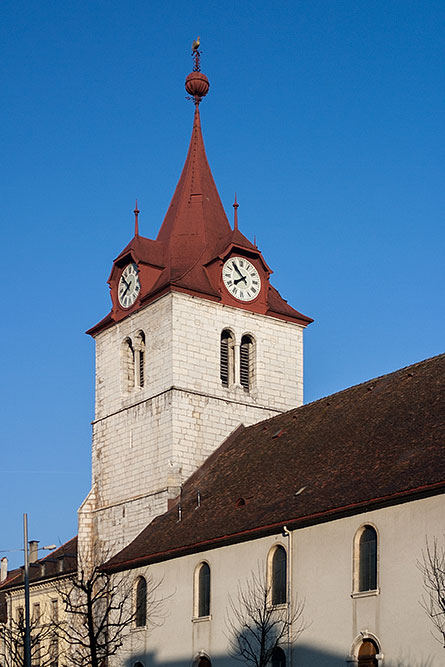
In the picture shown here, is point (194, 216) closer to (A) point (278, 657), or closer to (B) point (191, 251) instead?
(B) point (191, 251)

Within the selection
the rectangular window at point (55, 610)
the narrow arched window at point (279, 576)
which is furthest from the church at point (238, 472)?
the rectangular window at point (55, 610)

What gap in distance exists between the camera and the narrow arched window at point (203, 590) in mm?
40438

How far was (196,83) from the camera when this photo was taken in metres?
58.8

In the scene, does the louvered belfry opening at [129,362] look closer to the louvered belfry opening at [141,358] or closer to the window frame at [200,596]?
the louvered belfry opening at [141,358]

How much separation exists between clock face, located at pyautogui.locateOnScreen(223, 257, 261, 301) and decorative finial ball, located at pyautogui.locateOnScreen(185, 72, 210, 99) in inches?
439

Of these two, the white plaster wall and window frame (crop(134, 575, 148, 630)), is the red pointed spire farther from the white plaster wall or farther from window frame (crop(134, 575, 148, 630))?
the white plaster wall

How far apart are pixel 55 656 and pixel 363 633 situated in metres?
24.5

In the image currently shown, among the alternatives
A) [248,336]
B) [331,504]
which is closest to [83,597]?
[248,336]

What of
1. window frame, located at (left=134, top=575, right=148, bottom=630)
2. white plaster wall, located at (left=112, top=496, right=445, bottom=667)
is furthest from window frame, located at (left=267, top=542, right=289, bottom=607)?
window frame, located at (left=134, top=575, right=148, bottom=630)

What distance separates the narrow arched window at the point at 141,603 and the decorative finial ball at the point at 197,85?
1037 inches

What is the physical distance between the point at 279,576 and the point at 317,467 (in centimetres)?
423

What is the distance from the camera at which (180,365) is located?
162 feet

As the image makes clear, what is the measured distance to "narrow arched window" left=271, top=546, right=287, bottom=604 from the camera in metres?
36.8

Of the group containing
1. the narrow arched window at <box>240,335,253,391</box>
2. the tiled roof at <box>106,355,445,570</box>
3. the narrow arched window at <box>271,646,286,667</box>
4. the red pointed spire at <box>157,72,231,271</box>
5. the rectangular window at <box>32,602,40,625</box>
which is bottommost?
the rectangular window at <box>32,602,40,625</box>
